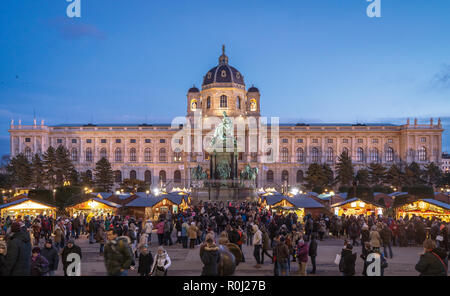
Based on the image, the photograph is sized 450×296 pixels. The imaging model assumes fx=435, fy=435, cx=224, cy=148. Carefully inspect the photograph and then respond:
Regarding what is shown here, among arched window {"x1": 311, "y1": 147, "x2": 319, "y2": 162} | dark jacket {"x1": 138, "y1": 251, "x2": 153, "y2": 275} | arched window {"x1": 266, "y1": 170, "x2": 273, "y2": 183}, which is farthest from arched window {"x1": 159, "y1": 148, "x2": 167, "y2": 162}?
dark jacket {"x1": 138, "y1": 251, "x2": 153, "y2": 275}

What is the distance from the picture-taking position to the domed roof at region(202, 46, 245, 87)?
9019 cm

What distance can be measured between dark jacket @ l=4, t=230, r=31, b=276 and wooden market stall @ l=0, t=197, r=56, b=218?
19196 millimetres

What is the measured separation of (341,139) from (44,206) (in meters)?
71.2

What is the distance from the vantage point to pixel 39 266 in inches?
331

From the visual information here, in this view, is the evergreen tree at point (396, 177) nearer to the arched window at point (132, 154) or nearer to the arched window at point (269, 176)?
the arched window at point (269, 176)

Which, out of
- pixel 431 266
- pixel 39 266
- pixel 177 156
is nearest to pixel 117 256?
pixel 39 266

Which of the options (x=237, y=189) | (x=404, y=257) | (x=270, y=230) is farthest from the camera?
(x=237, y=189)

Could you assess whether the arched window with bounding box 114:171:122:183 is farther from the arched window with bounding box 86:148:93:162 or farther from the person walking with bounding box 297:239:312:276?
the person walking with bounding box 297:239:312:276

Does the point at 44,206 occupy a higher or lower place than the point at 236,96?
lower

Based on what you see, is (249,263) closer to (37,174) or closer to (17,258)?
(17,258)

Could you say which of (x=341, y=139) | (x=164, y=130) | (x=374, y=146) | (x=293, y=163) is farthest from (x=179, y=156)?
(x=374, y=146)

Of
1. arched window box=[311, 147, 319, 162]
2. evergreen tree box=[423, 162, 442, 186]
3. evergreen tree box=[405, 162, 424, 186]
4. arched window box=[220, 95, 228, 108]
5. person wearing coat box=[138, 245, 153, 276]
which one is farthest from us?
arched window box=[220, 95, 228, 108]
